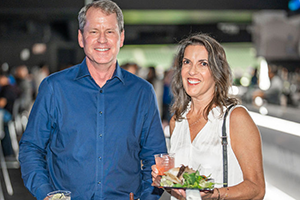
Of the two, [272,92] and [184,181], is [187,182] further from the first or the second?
[272,92]

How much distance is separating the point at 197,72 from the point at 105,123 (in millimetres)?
616

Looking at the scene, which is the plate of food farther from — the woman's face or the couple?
the woman's face

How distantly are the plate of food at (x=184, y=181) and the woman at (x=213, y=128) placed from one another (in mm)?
142

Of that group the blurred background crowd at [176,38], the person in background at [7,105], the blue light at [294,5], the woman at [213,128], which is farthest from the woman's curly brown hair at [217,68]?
the person in background at [7,105]

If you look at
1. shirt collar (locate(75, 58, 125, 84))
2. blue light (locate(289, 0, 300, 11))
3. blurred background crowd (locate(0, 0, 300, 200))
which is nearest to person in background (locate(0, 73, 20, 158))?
blurred background crowd (locate(0, 0, 300, 200))

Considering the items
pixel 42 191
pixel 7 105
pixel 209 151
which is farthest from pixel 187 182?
pixel 7 105

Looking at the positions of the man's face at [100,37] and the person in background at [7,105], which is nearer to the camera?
the man's face at [100,37]

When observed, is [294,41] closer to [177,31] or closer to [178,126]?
[177,31]

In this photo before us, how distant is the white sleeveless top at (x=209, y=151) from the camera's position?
5.73ft

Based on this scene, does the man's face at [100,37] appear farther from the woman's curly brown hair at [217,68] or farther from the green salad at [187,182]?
the green salad at [187,182]

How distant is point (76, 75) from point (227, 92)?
933 mm

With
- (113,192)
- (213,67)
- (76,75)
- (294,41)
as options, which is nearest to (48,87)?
(76,75)

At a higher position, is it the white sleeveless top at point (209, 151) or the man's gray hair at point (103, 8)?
the man's gray hair at point (103, 8)

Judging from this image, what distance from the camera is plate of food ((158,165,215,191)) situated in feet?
4.47
